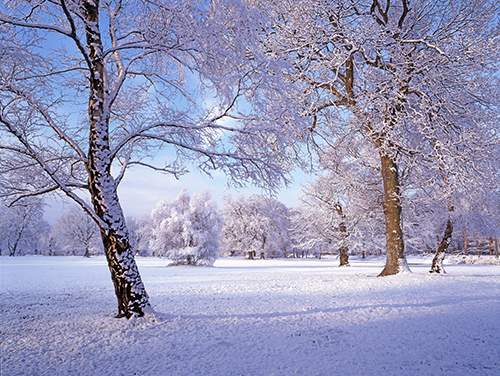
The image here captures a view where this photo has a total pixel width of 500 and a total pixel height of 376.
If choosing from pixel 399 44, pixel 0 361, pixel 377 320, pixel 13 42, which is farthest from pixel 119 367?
pixel 399 44

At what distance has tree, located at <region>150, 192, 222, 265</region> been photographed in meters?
Result: 39.0

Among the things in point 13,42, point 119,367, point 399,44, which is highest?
point 399,44

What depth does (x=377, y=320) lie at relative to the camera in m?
6.73

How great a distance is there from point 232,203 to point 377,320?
5567 cm

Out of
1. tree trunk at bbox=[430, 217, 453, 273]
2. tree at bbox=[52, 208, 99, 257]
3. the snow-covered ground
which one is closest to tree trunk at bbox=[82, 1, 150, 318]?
the snow-covered ground

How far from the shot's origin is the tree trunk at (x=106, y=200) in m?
6.81

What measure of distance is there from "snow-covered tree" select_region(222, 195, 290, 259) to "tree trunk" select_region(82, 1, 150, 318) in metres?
50.9

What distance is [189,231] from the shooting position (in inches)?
1532

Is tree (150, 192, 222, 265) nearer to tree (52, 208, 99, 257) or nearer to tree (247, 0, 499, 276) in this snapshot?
tree (247, 0, 499, 276)

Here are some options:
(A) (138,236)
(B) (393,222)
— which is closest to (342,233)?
(B) (393,222)

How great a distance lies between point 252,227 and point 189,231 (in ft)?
81.8

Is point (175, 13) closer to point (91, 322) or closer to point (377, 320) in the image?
point (91, 322)

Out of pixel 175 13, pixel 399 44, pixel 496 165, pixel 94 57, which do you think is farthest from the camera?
pixel 496 165

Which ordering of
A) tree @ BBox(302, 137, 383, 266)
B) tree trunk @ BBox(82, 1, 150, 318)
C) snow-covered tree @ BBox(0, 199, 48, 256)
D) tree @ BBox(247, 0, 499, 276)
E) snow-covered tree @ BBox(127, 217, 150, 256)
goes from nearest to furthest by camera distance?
tree trunk @ BBox(82, 1, 150, 318) → tree @ BBox(247, 0, 499, 276) → tree @ BBox(302, 137, 383, 266) → snow-covered tree @ BBox(0, 199, 48, 256) → snow-covered tree @ BBox(127, 217, 150, 256)
